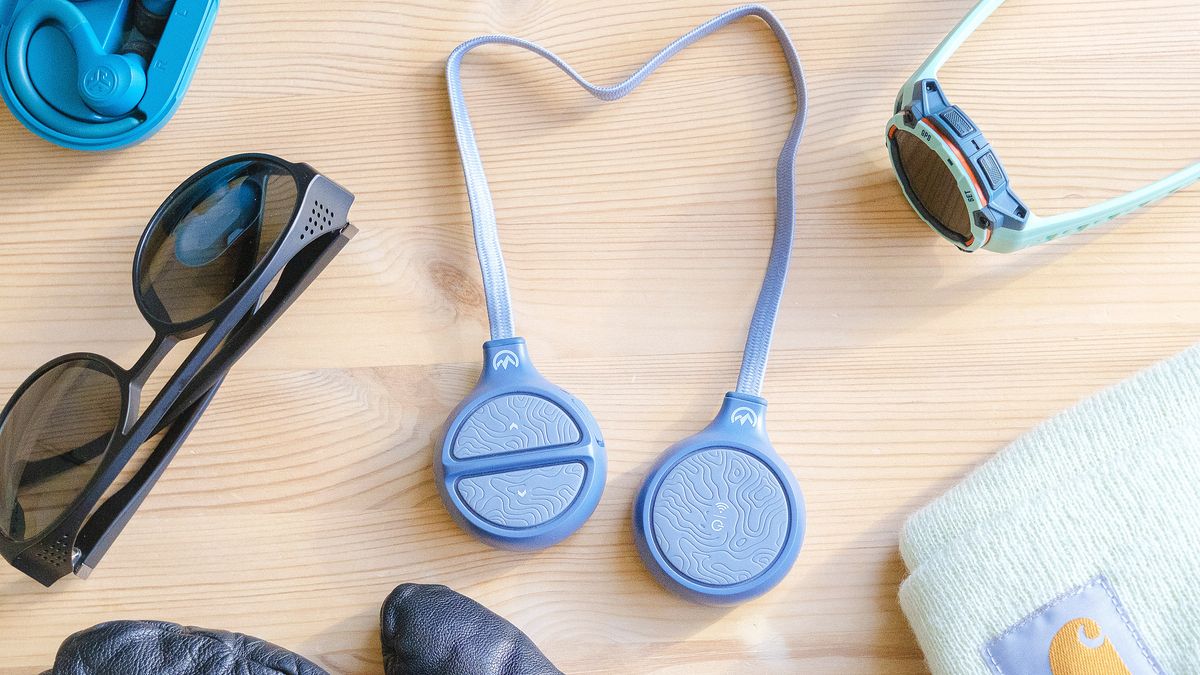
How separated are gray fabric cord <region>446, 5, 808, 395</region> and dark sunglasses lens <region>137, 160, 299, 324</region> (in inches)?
5.0

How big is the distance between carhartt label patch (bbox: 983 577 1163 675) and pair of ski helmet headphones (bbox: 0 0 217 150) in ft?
2.16

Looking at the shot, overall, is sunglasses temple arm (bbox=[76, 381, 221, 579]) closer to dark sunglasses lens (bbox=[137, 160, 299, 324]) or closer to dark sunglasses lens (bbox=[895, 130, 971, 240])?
dark sunglasses lens (bbox=[137, 160, 299, 324])

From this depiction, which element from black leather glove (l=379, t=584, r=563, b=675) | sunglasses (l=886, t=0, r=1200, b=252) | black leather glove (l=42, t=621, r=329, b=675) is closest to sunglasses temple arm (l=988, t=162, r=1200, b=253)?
sunglasses (l=886, t=0, r=1200, b=252)

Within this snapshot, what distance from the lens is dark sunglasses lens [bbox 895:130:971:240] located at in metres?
0.59

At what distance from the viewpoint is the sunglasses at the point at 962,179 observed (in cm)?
57

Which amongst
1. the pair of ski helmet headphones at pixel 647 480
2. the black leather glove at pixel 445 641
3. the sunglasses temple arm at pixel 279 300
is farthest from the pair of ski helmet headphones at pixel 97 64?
the black leather glove at pixel 445 641

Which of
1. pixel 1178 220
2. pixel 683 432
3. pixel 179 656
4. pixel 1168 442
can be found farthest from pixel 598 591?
pixel 1178 220

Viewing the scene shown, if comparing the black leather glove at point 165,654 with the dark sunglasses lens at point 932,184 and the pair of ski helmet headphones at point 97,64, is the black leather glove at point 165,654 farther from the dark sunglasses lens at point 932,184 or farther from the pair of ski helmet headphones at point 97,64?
the dark sunglasses lens at point 932,184

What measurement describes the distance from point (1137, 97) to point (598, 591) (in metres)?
0.51

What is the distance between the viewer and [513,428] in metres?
0.60

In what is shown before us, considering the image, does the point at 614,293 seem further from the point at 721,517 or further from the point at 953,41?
the point at 953,41

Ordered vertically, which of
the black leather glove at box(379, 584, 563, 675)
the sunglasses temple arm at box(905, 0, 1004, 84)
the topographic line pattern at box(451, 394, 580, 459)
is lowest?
the black leather glove at box(379, 584, 563, 675)

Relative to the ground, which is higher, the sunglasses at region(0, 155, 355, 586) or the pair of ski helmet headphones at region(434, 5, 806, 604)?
the sunglasses at region(0, 155, 355, 586)

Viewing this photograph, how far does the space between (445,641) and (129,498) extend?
0.23 meters
